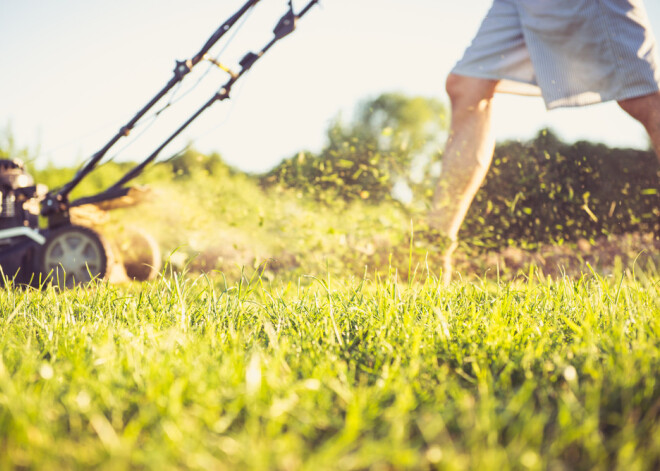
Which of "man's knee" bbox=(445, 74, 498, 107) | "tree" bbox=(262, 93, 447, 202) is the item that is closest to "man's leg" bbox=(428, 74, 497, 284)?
"man's knee" bbox=(445, 74, 498, 107)

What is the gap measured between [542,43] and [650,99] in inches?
21.9

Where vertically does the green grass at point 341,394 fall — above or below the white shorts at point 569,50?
below

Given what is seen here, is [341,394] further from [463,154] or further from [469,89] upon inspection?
[469,89]

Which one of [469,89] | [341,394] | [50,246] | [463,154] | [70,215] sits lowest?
[341,394]

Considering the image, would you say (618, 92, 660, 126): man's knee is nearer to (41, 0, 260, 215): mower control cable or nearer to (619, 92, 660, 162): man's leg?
(619, 92, 660, 162): man's leg

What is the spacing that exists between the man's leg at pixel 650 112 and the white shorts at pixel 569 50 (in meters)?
0.05

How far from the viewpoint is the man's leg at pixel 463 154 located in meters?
2.58

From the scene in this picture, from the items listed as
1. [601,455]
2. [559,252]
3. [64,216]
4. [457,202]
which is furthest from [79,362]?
[559,252]

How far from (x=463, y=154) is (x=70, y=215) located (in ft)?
7.27

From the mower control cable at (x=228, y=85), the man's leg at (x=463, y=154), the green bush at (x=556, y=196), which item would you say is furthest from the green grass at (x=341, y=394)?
the green bush at (x=556, y=196)

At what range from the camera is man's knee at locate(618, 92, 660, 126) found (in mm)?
2340

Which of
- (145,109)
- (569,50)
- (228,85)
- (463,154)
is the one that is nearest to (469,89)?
(463,154)

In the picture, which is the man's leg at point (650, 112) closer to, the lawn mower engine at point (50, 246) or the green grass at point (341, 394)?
the green grass at point (341, 394)

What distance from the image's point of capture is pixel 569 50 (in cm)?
250
